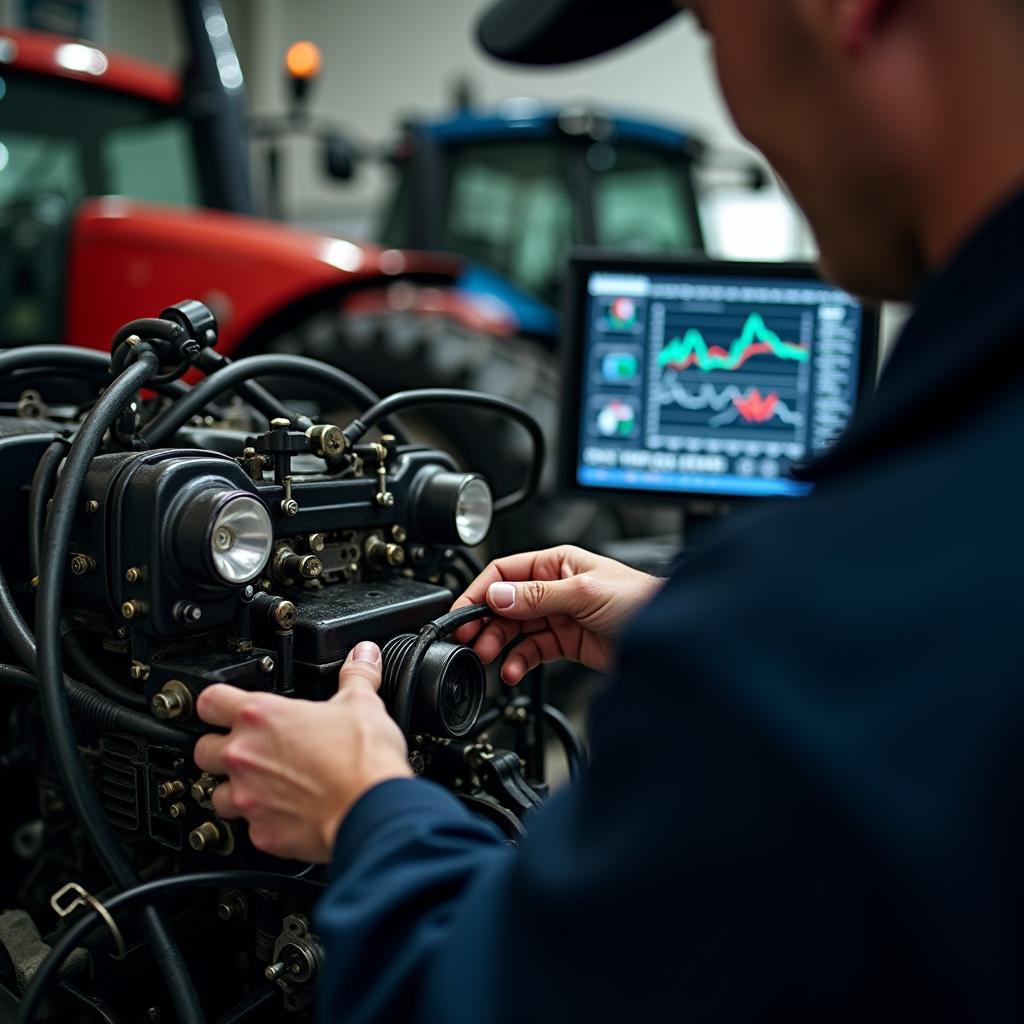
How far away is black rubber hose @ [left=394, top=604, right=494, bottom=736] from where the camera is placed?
31.3 inches

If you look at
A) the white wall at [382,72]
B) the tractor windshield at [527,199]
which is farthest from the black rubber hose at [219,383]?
the white wall at [382,72]

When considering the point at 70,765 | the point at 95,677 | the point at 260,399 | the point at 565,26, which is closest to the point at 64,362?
the point at 260,399

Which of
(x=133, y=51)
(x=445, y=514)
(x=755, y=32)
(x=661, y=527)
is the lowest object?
(x=661, y=527)

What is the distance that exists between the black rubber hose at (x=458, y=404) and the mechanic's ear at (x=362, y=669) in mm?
213

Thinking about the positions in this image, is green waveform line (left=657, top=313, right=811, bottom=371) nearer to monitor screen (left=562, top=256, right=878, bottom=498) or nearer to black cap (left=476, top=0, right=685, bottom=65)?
monitor screen (left=562, top=256, right=878, bottom=498)

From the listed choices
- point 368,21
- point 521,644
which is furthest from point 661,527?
point 368,21

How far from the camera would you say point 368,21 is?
25.6 feet

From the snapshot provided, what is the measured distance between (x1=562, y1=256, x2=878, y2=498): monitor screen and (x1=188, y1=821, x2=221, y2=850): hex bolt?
1048mm

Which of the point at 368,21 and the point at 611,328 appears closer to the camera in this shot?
the point at 611,328

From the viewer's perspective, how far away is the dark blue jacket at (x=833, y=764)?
387 mm

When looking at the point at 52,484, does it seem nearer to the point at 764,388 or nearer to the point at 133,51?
Answer: the point at 764,388

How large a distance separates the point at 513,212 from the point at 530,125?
30 centimetres

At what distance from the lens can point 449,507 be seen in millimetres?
965

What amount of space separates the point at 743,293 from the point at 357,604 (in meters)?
1.01
